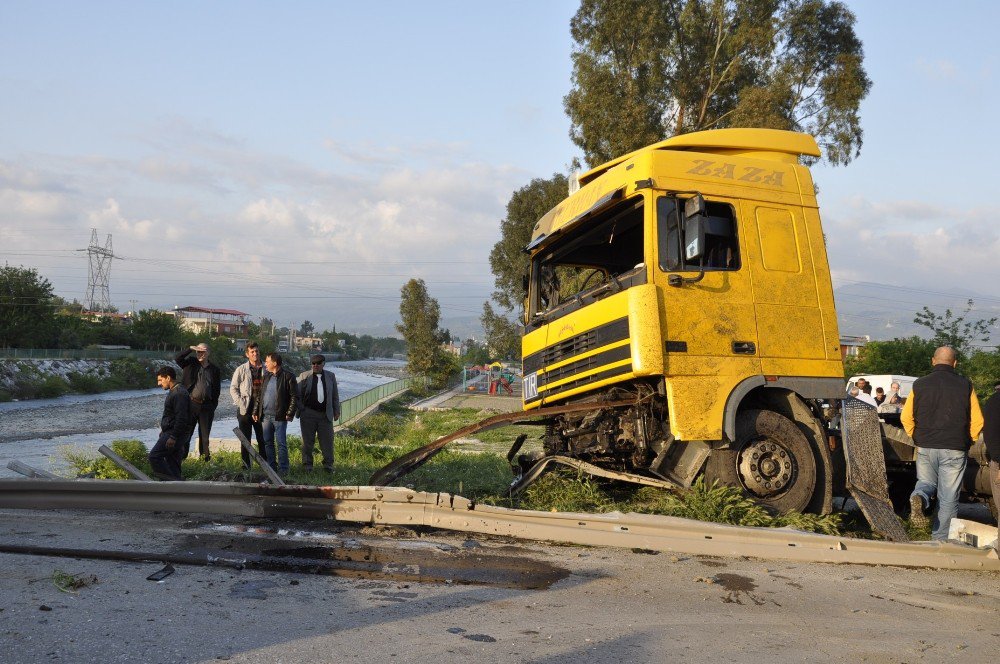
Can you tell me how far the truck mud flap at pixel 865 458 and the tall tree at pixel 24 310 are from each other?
190ft

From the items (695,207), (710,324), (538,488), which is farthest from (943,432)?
(538,488)

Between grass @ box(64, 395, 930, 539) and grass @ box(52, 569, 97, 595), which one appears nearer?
grass @ box(52, 569, 97, 595)

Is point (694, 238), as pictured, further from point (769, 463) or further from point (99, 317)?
point (99, 317)

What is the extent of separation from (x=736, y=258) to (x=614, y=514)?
89.2 inches

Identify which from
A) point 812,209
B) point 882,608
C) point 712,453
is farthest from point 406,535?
point 812,209

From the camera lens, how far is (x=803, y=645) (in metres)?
3.68

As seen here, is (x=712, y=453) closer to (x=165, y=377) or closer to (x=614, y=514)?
(x=614, y=514)

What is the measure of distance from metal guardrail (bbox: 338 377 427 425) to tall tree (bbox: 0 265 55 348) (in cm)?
2733

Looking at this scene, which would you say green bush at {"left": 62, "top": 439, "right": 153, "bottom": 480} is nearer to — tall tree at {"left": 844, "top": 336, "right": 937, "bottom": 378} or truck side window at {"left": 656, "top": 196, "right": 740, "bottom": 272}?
truck side window at {"left": 656, "top": 196, "right": 740, "bottom": 272}

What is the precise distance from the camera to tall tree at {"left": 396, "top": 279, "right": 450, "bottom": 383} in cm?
4759

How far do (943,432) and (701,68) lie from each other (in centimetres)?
2268

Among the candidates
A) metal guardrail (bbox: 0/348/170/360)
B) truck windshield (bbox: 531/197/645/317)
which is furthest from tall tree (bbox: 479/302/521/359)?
truck windshield (bbox: 531/197/645/317)

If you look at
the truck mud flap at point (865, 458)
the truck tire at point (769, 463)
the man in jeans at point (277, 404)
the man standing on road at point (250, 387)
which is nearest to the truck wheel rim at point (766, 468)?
the truck tire at point (769, 463)

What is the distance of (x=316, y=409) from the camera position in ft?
33.1
